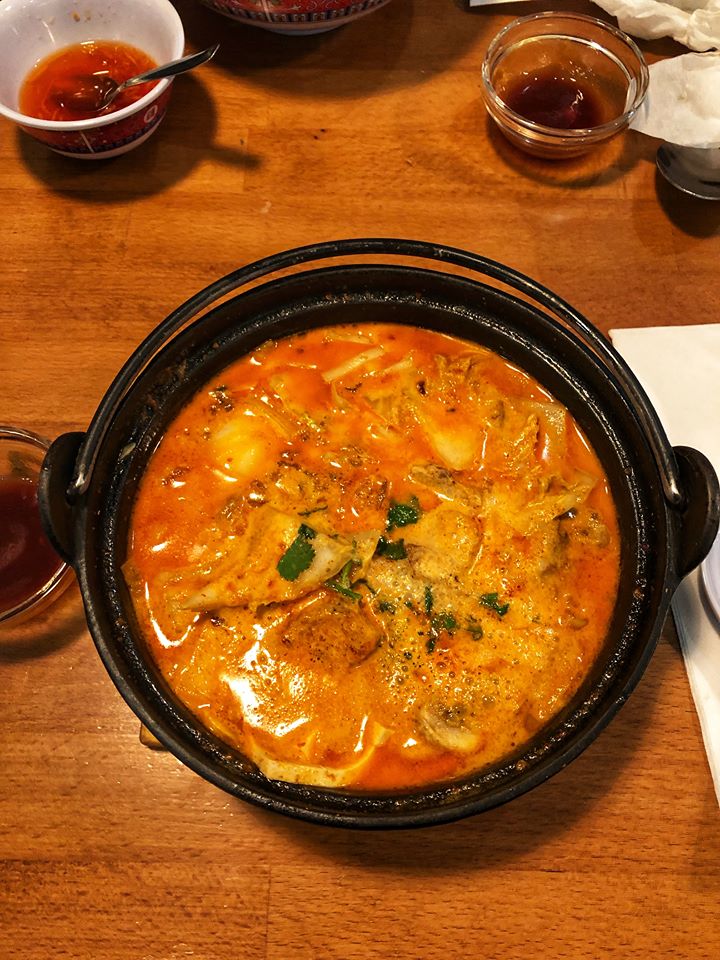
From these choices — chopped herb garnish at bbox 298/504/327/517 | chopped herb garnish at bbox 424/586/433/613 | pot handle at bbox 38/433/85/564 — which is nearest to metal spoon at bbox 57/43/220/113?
pot handle at bbox 38/433/85/564

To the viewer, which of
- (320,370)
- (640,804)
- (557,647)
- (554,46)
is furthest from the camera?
(554,46)

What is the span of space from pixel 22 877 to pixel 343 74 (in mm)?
2420

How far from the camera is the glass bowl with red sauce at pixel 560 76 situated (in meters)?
2.29

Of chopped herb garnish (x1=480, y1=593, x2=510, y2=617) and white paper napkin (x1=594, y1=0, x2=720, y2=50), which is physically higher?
white paper napkin (x1=594, y1=0, x2=720, y2=50)

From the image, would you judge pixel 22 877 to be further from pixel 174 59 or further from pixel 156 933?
pixel 174 59

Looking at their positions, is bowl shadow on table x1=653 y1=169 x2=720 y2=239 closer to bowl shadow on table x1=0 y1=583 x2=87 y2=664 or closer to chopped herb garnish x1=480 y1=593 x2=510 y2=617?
chopped herb garnish x1=480 y1=593 x2=510 y2=617

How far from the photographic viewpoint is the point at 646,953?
1.62 meters

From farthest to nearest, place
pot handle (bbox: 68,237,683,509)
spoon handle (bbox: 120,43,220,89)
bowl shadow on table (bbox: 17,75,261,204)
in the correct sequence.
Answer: bowl shadow on table (bbox: 17,75,261,204) < spoon handle (bbox: 120,43,220,89) < pot handle (bbox: 68,237,683,509)

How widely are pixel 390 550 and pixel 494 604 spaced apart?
0.81ft

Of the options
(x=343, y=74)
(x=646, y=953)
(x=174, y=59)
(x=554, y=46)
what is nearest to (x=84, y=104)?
(x=174, y=59)

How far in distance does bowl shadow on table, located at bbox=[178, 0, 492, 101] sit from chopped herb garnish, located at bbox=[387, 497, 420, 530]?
1.49 meters

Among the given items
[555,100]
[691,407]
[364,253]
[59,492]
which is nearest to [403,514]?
[364,253]

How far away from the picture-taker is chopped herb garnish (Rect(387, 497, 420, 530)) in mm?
1659

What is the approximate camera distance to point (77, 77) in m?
2.26
